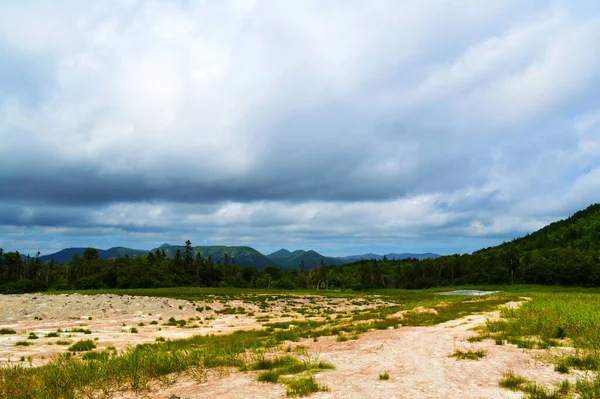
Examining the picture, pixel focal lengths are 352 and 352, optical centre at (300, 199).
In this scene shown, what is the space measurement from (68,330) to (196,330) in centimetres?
902

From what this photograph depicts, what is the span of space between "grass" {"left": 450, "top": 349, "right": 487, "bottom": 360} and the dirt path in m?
0.28

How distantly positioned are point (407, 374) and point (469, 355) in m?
3.95

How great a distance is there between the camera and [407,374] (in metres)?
12.2

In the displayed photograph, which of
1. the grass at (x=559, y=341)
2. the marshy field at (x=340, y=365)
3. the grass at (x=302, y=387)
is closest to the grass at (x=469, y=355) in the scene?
the marshy field at (x=340, y=365)

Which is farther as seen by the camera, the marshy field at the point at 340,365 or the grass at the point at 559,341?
the marshy field at the point at 340,365

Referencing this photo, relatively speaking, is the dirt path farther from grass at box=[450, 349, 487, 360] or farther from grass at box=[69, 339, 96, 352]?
grass at box=[69, 339, 96, 352]

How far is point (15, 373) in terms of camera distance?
12.4 meters

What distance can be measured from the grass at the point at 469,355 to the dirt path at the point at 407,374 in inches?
10.9

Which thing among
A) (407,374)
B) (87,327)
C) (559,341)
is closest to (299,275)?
(87,327)

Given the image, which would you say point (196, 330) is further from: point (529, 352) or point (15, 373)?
point (529, 352)

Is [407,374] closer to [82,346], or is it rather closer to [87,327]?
[82,346]

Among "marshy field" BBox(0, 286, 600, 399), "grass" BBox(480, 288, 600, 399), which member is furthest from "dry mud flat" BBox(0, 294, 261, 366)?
"grass" BBox(480, 288, 600, 399)

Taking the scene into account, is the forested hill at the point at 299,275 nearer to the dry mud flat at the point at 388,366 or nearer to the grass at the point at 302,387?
the dry mud flat at the point at 388,366

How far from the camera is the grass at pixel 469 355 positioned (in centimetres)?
1417
